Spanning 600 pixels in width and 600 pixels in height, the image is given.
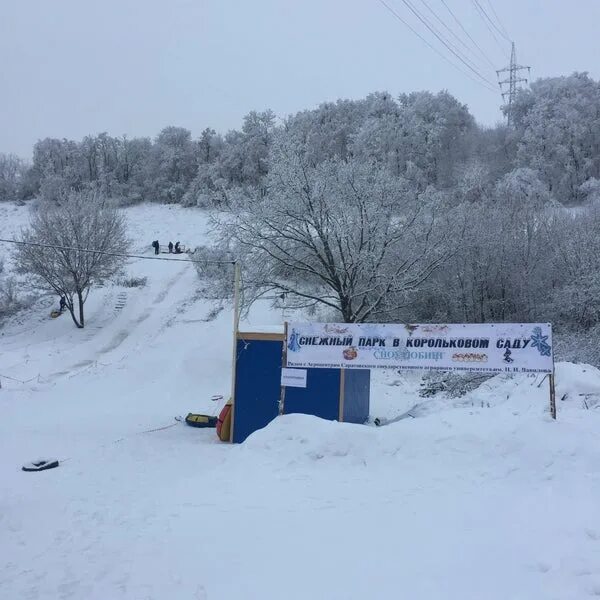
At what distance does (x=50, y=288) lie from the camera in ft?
105

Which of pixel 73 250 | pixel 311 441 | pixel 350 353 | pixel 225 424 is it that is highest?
pixel 73 250

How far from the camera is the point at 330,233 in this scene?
16.2 metres

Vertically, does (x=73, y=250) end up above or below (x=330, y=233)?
above

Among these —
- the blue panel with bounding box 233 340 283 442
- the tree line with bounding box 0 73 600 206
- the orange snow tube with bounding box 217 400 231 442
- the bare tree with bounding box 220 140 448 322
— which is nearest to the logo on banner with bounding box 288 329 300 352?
the blue panel with bounding box 233 340 283 442

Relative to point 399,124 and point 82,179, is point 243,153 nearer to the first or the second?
point 399,124

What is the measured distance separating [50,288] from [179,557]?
2978 centimetres

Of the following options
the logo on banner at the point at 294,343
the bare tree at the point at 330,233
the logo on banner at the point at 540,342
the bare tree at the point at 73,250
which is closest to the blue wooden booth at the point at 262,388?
the logo on banner at the point at 294,343

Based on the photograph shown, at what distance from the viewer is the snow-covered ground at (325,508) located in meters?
4.61

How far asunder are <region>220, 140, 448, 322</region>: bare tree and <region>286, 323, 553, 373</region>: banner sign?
18.6 ft

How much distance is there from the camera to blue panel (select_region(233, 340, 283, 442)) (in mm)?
11688

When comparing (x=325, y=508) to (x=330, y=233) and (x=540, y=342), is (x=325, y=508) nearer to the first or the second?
(x=540, y=342)

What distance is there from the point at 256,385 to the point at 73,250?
857 inches

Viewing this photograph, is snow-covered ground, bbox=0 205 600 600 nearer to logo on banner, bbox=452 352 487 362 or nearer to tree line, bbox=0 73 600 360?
logo on banner, bbox=452 352 487 362

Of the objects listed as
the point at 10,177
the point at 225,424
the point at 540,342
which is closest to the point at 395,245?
the point at 225,424
